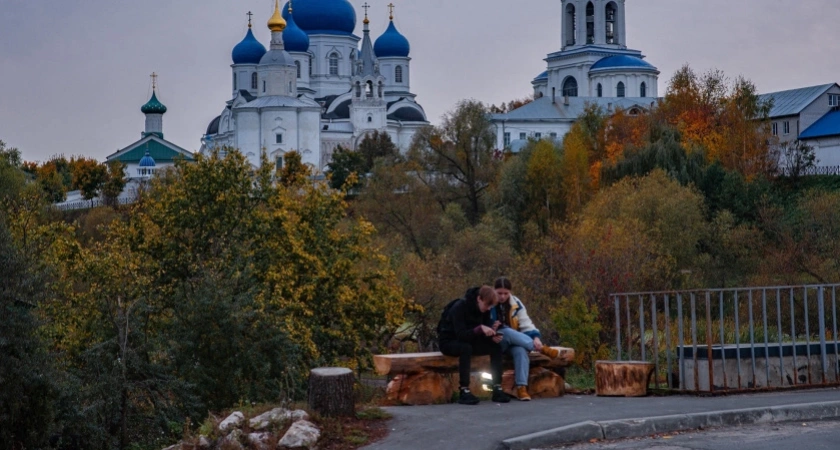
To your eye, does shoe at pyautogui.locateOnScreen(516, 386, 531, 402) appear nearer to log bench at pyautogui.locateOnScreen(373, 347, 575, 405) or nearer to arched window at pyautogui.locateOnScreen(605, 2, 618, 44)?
log bench at pyautogui.locateOnScreen(373, 347, 575, 405)

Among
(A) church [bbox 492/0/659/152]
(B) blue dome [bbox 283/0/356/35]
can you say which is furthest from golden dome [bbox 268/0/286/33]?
(A) church [bbox 492/0/659/152]

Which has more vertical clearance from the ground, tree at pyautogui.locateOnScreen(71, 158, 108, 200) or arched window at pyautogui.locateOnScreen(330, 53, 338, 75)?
arched window at pyautogui.locateOnScreen(330, 53, 338, 75)

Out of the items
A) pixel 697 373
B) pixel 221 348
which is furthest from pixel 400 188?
pixel 697 373

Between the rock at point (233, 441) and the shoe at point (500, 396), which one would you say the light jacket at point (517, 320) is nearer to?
the shoe at point (500, 396)

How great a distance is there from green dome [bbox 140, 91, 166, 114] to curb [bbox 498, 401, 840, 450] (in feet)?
404

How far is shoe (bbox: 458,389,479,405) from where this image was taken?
1258cm

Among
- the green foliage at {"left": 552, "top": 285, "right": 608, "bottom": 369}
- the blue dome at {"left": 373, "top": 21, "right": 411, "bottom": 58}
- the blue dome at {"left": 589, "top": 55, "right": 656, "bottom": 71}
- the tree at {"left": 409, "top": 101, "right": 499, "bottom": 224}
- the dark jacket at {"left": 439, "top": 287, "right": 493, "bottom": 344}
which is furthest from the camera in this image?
the blue dome at {"left": 373, "top": 21, "right": 411, "bottom": 58}

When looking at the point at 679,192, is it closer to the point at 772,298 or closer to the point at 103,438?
the point at 772,298

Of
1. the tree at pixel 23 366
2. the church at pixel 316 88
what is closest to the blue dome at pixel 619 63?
the church at pixel 316 88

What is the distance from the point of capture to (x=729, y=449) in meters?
10.2

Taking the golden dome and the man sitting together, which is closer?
the man sitting

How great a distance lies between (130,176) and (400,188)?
195ft

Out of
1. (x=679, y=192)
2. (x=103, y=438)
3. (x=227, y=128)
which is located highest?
(x=227, y=128)

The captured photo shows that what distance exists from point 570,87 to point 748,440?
101 meters
